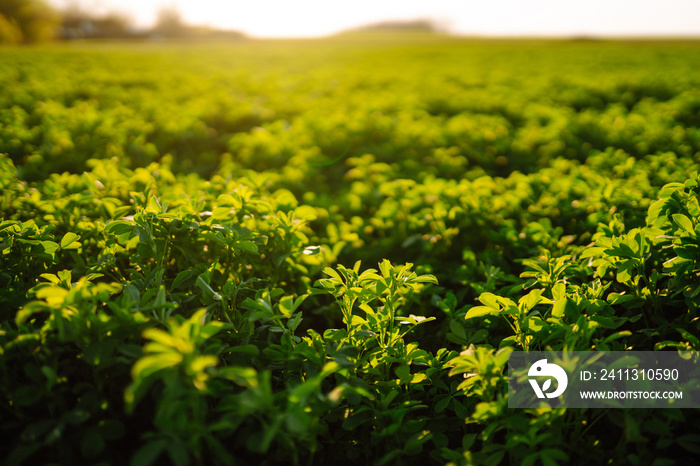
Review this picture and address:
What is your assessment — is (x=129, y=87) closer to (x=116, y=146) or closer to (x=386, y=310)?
(x=116, y=146)

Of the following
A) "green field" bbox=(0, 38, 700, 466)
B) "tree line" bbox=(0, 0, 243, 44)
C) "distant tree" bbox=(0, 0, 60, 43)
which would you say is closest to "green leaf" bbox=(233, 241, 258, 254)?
"green field" bbox=(0, 38, 700, 466)

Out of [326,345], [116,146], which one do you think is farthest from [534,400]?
[116,146]

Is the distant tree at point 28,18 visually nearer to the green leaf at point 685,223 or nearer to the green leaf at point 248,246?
the green leaf at point 248,246

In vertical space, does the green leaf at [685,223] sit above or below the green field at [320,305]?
above

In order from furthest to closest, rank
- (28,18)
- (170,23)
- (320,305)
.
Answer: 1. (170,23)
2. (28,18)
3. (320,305)

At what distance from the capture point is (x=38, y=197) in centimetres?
223
